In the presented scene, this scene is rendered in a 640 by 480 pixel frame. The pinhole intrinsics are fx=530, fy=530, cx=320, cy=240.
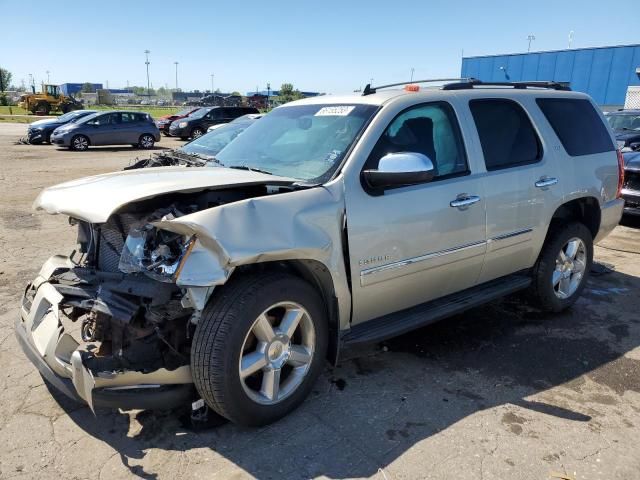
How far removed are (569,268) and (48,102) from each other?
159ft

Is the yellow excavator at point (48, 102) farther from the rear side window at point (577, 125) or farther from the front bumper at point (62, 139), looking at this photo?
the rear side window at point (577, 125)

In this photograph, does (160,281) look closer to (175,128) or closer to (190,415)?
(190,415)

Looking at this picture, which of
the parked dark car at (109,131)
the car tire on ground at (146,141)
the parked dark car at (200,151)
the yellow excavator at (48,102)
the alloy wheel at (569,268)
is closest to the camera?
the parked dark car at (200,151)

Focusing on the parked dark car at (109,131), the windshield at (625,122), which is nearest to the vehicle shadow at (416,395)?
the windshield at (625,122)

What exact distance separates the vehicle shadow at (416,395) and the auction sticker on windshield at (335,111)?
1.76m

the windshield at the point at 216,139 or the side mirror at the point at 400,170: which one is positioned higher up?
the side mirror at the point at 400,170

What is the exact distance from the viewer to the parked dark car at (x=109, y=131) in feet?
65.3

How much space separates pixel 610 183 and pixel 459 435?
3213mm

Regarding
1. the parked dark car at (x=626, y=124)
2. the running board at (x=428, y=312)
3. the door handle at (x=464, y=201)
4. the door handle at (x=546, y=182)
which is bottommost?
the running board at (x=428, y=312)

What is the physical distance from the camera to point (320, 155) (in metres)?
3.46

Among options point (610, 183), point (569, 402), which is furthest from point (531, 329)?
point (610, 183)

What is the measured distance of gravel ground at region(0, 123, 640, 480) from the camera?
2719 mm

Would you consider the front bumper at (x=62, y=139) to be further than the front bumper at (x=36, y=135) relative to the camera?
No

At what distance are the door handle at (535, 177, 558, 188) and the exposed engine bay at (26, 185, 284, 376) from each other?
224 cm
